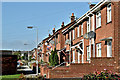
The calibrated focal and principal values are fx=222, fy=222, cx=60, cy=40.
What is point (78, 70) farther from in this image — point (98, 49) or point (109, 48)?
point (109, 48)

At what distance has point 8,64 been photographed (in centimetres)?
3381

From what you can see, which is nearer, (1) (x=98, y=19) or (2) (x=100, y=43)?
(2) (x=100, y=43)

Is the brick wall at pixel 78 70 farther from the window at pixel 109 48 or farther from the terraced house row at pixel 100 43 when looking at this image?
the window at pixel 109 48

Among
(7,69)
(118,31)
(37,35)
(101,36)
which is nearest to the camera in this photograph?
(118,31)

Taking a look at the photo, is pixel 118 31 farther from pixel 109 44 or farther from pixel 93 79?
pixel 93 79

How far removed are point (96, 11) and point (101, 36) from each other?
8.75 ft

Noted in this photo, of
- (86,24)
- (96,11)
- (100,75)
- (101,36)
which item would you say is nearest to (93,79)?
(100,75)

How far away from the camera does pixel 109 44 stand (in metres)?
17.2

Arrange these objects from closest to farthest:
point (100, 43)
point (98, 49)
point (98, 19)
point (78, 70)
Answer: point (78, 70), point (100, 43), point (98, 49), point (98, 19)

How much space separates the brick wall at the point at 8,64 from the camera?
33438 mm

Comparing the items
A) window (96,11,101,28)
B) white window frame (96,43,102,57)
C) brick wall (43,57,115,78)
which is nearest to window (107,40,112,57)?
brick wall (43,57,115,78)

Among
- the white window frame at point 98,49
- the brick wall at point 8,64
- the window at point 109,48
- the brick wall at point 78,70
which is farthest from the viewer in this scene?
the brick wall at point 8,64

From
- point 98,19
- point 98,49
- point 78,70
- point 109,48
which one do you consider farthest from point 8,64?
point 109,48

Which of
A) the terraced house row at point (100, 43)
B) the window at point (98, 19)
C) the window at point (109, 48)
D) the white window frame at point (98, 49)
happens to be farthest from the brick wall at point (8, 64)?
the window at point (109, 48)
